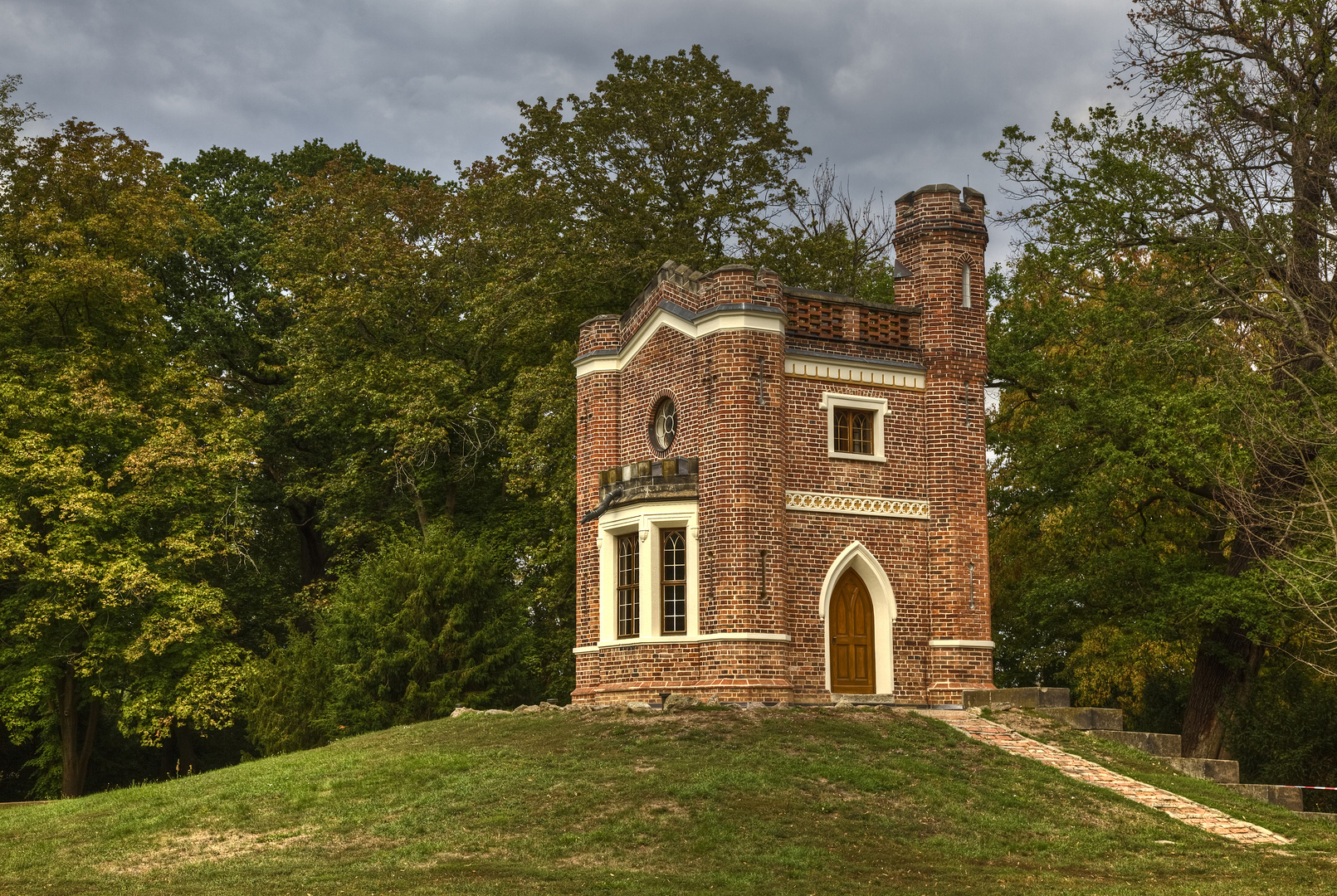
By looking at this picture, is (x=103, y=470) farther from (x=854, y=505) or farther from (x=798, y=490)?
(x=854, y=505)

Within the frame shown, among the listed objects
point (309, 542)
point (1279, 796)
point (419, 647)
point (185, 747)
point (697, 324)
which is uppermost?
point (697, 324)

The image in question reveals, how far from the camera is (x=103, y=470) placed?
3181 cm

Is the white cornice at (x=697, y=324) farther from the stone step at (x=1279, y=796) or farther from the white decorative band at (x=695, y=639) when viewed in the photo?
the stone step at (x=1279, y=796)

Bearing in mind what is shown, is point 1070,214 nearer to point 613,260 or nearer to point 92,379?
point 613,260

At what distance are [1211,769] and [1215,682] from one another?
238 inches

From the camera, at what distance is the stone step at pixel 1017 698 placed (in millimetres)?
21428

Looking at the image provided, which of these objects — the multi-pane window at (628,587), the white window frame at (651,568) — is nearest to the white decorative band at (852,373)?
the white window frame at (651,568)

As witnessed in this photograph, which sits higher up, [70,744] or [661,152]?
[661,152]

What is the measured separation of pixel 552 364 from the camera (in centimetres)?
3105

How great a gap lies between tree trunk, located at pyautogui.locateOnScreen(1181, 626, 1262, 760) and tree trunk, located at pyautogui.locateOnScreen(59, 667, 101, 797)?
80.8 feet

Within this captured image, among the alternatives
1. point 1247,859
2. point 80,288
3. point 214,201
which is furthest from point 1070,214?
point 214,201

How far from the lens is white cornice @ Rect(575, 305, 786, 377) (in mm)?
21203

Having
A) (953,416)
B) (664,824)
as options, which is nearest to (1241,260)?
(953,416)

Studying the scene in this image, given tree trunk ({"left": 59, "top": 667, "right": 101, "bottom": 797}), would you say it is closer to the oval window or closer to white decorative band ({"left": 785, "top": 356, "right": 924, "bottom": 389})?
the oval window
